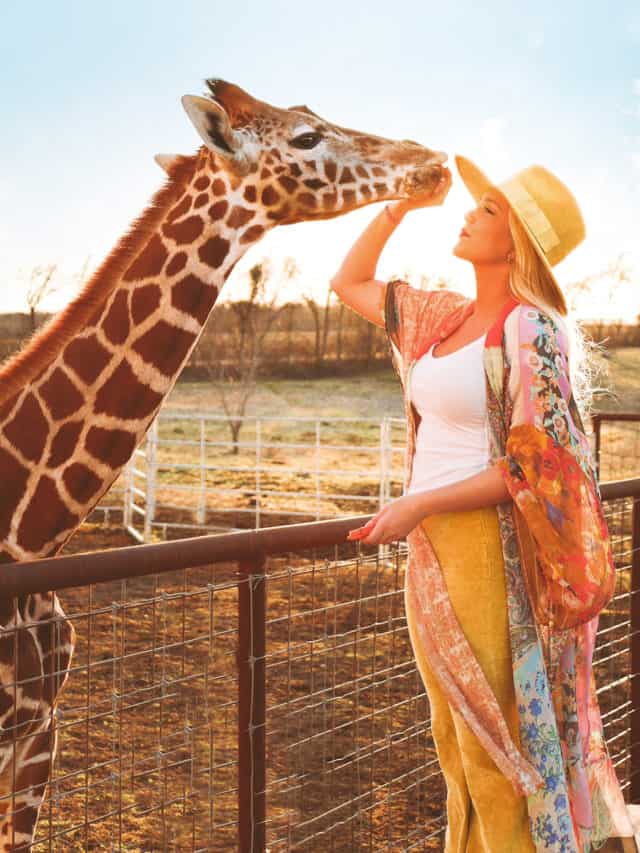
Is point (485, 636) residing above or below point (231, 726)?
above

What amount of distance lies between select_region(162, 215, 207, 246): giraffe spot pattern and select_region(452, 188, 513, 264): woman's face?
0.98 m

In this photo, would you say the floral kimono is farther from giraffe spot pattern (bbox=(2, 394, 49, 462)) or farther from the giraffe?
giraffe spot pattern (bbox=(2, 394, 49, 462))

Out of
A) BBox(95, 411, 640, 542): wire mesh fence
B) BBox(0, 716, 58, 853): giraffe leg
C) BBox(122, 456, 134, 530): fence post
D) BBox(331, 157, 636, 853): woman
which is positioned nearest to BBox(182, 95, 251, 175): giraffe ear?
BBox(331, 157, 636, 853): woman

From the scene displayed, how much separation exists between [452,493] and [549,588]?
219 mm

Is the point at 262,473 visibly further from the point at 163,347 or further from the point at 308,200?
the point at 163,347

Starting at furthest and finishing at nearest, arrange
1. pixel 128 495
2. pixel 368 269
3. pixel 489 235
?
pixel 128 495 < pixel 368 269 < pixel 489 235

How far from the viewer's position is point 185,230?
2.36 meters

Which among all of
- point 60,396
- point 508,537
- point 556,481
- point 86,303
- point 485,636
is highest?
point 86,303

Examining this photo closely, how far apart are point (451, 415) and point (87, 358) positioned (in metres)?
1.09

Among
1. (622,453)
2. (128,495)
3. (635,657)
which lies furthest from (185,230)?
(622,453)

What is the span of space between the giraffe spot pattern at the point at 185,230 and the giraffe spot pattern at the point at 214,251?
4cm

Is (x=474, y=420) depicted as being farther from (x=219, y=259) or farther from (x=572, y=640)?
(x=219, y=259)

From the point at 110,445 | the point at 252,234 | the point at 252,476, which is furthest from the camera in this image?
the point at 252,476

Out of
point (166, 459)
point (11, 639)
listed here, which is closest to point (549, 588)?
point (11, 639)
